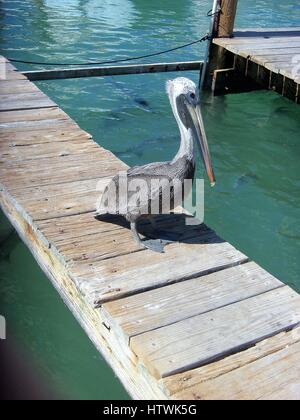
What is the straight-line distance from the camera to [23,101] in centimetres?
651

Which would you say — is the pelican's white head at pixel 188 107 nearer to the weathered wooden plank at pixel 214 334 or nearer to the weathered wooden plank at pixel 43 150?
the weathered wooden plank at pixel 214 334

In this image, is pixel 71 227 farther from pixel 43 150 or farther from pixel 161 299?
pixel 43 150

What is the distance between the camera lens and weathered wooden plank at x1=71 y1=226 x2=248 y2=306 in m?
3.35

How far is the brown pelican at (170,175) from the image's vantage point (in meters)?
3.69

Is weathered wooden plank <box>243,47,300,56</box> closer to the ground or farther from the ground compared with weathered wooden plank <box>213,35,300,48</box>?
closer to the ground

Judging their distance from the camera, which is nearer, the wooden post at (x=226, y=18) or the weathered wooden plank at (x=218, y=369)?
the weathered wooden plank at (x=218, y=369)

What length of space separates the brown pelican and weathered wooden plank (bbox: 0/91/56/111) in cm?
296

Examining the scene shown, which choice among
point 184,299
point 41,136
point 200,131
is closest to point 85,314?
point 184,299

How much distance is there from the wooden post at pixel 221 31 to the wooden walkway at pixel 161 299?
16.8 feet

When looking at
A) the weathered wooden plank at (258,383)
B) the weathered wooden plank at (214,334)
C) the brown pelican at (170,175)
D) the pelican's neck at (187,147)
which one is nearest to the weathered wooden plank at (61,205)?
the brown pelican at (170,175)

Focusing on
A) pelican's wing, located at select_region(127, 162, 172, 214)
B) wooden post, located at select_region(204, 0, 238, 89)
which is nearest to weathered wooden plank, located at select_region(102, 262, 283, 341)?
pelican's wing, located at select_region(127, 162, 172, 214)

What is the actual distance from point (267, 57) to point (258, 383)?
22.1 ft

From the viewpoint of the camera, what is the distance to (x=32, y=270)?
5.08 m

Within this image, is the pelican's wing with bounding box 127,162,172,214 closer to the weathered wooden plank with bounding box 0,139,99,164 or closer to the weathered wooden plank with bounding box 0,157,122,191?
the weathered wooden plank with bounding box 0,157,122,191
